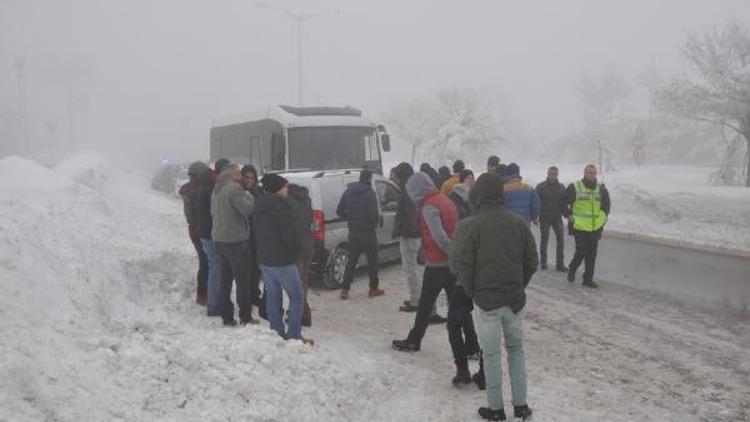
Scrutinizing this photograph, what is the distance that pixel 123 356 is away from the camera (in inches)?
196

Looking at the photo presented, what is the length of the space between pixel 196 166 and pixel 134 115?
135 m

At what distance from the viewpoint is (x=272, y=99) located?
539 ft

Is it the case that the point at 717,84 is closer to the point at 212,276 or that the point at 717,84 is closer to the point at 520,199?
the point at 520,199

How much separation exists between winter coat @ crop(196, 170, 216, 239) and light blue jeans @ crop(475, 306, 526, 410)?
374 cm

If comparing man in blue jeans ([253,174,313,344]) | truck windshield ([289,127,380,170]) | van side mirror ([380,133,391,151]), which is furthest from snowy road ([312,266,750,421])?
van side mirror ([380,133,391,151])

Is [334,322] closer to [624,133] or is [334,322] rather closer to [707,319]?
[707,319]

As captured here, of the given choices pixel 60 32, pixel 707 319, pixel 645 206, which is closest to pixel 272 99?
pixel 60 32

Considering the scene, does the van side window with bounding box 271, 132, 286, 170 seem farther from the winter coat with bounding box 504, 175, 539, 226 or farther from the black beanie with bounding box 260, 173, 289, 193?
the black beanie with bounding box 260, 173, 289, 193

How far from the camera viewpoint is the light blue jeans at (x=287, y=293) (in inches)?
247

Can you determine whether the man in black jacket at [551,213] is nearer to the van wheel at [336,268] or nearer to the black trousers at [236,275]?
the van wheel at [336,268]

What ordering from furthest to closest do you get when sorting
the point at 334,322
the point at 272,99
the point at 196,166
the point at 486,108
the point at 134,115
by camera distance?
1. the point at 272,99
2. the point at 134,115
3. the point at 486,108
4. the point at 334,322
5. the point at 196,166

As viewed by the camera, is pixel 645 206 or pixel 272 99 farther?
pixel 272 99

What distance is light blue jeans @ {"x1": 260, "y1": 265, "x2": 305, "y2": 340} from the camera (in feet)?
20.6

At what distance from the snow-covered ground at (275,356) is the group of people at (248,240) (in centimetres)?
39
